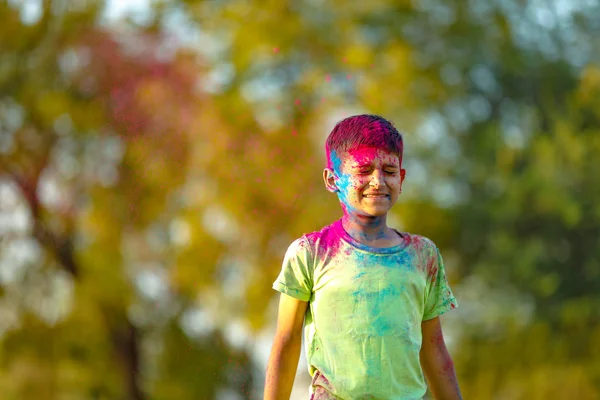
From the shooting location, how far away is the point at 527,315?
14820 mm

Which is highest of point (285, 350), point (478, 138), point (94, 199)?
point (478, 138)

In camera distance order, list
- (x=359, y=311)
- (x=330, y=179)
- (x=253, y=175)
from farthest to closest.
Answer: (x=253, y=175), (x=330, y=179), (x=359, y=311)

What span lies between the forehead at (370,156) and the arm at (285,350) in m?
0.43

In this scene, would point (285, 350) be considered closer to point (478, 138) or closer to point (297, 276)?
point (297, 276)

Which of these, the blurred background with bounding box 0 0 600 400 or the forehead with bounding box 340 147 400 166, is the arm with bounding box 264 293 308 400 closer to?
the forehead with bounding box 340 147 400 166

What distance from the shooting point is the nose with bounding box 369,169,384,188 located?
2.85 metres

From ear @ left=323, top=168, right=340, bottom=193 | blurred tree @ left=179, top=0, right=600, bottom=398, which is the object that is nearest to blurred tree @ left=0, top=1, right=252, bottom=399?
blurred tree @ left=179, top=0, right=600, bottom=398

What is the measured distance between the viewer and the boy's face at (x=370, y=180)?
286 cm

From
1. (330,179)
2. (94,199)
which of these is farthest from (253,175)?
(330,179)

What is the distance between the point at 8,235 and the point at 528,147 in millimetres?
8031

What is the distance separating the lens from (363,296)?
2.78 meters

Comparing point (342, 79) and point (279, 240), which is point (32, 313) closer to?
point (279, 240)

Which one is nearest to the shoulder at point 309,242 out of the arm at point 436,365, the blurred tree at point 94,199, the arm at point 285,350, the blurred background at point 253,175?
the arm at point 285,350

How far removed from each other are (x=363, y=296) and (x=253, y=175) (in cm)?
1197
